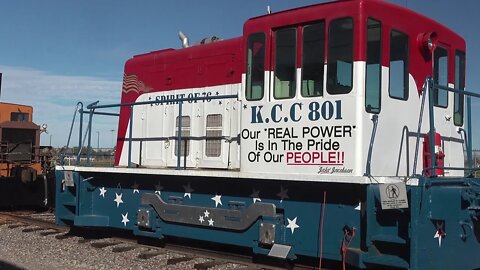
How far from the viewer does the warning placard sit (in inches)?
229

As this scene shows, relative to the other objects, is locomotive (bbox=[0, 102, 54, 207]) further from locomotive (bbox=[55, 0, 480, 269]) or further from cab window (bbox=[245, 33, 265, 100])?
cab window (bbox=[245, 33, 265, 100])

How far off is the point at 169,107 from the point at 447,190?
5250 mm

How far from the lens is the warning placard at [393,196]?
5805 mm

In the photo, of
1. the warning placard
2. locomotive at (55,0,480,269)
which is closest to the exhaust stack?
locomotive at (55,0,480,269)

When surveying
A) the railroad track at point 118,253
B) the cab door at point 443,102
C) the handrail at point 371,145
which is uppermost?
the cab door at point 443,102

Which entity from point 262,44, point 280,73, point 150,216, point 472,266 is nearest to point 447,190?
point 472,266

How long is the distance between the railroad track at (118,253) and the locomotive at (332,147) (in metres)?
0.35

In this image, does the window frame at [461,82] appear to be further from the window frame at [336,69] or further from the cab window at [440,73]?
the window frame at [336,69]

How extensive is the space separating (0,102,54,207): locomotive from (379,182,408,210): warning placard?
35.6 feet

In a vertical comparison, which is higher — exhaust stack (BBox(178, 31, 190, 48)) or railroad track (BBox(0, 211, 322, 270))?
exhaust stack (BBox(178, 31, 190, 48))

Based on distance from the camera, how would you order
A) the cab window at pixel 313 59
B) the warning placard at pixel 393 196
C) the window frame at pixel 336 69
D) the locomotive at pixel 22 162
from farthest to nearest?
1. the locomotive at pixel 22 162
2. the cab window at pixel 313 59
3. the window frame at pixel 336 69
4. the warning placard at pixel 393 196

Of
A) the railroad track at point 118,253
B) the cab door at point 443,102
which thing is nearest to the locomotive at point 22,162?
the railroad track at point 118,253

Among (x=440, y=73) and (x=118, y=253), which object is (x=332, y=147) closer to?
(x=440, y=73)

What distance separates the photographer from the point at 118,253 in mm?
8938
